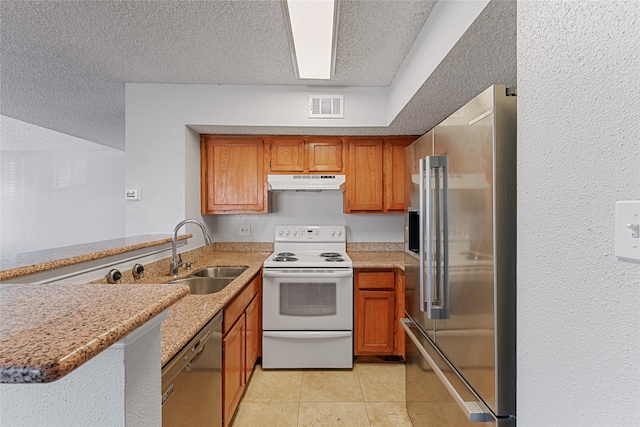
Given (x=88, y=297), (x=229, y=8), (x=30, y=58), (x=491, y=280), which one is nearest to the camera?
(x=88, y=297)

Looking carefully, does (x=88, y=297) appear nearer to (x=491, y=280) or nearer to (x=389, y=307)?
(x=491, y=280)

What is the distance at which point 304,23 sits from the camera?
1.57 m

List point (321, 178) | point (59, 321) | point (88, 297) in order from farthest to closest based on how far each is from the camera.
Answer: point (321, 178) < point (88, 297) < point (59, 321)

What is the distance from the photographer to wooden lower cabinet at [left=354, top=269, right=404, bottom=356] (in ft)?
8.56

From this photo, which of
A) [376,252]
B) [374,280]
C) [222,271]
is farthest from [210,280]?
[376,252]

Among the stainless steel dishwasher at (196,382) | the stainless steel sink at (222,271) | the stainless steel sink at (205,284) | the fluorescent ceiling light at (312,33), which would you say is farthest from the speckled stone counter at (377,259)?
the fluorescent ceiling light at (312,33)

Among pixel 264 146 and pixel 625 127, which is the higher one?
pixel 264 146

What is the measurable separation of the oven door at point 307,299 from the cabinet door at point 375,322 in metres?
0.11

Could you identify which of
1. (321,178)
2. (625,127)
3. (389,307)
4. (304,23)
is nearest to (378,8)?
(304,23)

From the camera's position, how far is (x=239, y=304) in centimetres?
195

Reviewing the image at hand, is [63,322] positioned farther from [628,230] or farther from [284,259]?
[284,259]

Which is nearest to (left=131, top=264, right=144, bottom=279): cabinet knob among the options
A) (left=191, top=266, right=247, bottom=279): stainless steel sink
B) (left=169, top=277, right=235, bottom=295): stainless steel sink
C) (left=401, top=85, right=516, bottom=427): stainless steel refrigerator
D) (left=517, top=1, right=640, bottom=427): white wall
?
(left=169, top=277, right=235, bottom=295): stainless steel sink

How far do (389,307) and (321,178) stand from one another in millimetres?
1279

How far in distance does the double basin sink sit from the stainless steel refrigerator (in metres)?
1.40
